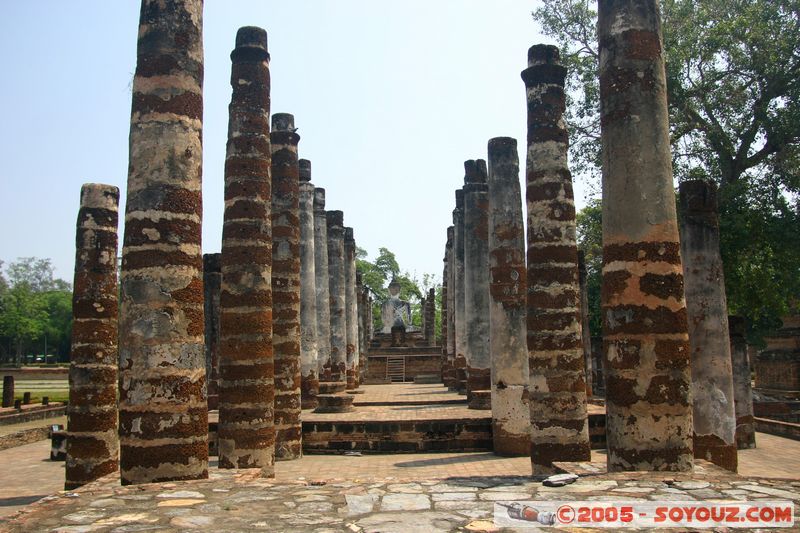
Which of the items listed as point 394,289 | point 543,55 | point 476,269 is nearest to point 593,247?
point 476,269

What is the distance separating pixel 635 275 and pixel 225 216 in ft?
18.2

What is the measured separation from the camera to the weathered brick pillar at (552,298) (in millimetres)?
8938

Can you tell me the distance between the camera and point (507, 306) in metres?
12.4

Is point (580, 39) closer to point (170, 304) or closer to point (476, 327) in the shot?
point (476, 327)

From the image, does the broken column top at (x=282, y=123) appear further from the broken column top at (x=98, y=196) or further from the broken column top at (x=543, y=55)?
the broken column top at (x=543, y=55)

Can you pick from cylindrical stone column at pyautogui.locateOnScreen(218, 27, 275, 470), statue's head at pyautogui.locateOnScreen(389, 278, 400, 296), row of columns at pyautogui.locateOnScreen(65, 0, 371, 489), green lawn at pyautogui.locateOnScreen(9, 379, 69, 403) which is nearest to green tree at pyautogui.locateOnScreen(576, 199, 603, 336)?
row of columns at pyautogui.locateOnScreen(65, 0, 371, 489)

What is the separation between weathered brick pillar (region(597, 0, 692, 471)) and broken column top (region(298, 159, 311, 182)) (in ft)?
32.9

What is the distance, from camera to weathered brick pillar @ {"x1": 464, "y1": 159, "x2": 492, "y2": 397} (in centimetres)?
1658

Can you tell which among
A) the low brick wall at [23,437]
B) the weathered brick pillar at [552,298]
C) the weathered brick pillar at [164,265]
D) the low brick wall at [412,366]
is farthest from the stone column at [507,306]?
the low brick wall at [412,366]

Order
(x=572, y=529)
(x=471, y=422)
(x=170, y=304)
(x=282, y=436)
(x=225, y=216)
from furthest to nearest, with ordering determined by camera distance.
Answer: (x=471, y=422) → (x=282, y=436) → (x=225, y=216) → (x=170, y=304) → (x=572, y=529)

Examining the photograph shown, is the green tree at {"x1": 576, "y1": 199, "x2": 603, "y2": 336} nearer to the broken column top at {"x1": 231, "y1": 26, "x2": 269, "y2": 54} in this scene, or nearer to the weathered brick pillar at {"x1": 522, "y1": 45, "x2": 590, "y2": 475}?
the weathered brick pillar at {"x1": 522, "y1": 45, "x2": 590, "y2": 475}

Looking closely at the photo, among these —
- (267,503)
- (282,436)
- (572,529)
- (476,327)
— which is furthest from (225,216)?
(476,327)

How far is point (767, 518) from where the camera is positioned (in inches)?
170

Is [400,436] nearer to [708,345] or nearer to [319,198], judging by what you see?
[708,345]
